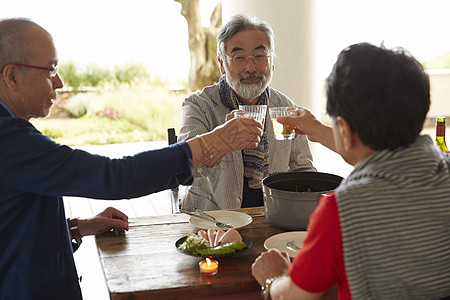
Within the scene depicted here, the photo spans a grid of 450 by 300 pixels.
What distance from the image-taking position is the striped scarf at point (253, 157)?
291 centimetres

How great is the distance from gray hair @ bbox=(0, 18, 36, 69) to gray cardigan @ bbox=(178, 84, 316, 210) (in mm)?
1146

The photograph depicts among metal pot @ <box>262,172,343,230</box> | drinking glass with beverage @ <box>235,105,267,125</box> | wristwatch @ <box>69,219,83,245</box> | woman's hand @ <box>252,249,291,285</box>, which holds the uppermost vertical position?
drinking glass with beverage @ <box>235,105,267,125</box>

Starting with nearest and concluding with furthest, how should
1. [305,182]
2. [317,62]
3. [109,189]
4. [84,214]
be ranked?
[109,189]
[305,182]
[317,62]
[84,214]

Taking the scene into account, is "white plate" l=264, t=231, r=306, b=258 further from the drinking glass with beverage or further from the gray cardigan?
the gray cardigan

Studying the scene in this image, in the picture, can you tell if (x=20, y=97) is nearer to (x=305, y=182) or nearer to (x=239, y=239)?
(x=239, y=239)

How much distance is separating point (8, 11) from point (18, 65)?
8.25 metres

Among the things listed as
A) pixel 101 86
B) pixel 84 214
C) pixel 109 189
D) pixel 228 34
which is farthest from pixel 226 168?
pixel 101 86

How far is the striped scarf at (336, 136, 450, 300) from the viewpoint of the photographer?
124 cm

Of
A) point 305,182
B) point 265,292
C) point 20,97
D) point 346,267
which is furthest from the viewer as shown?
point 305,182

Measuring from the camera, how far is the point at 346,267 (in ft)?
4.09

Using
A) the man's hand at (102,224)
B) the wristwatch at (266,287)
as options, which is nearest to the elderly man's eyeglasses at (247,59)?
the man's hand at (102,224)

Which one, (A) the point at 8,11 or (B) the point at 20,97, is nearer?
(B) the point at 20,97

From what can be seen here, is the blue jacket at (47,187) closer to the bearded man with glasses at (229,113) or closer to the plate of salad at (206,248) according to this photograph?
the plate of salad at (206,248)

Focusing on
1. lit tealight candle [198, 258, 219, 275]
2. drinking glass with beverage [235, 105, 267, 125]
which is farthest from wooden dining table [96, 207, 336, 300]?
drinking glass with beverage [235, 105, 267, 125]
